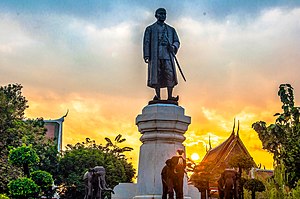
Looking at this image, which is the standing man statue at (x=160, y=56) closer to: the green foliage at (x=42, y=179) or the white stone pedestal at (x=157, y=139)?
the white stone pedestal at (x=157, y=139)

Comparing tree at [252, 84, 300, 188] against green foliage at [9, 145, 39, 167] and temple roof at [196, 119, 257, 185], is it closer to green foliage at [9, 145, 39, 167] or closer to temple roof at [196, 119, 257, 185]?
temple roof at [196, 119, 257, 185]

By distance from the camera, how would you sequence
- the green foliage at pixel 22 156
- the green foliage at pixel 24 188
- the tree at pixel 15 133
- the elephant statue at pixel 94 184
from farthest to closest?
1. the tree at pixel 15 133
2. the green foliage at pixel 22 156
3. the green foliage at pixel 24 188
4. the elephant statue at pixel 94 184

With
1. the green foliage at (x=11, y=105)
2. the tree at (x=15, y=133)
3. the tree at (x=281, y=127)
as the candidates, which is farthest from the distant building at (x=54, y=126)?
the tree at (x=281, y=127)

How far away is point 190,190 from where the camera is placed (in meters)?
11.8

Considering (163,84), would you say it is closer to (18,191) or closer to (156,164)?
(156,164)

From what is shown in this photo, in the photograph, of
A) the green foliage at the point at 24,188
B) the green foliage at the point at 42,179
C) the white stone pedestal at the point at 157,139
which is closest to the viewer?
the white stone pedestal at the point at 157,139

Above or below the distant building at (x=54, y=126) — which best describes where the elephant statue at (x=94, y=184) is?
below

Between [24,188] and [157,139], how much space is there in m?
6.50

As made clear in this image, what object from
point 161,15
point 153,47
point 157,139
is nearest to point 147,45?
point 153,47

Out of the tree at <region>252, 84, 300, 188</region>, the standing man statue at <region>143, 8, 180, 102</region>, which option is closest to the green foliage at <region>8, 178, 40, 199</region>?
the standing man statue at <region>143, 8, 180, 102</region>

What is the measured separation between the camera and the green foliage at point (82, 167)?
2672 cm

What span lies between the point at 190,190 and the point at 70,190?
1642cm

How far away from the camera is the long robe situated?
39.3ft

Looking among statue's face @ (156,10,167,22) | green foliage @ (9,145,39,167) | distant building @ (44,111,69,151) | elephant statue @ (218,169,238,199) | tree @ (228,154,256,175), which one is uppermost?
distant building @ (44,111,69,151)
